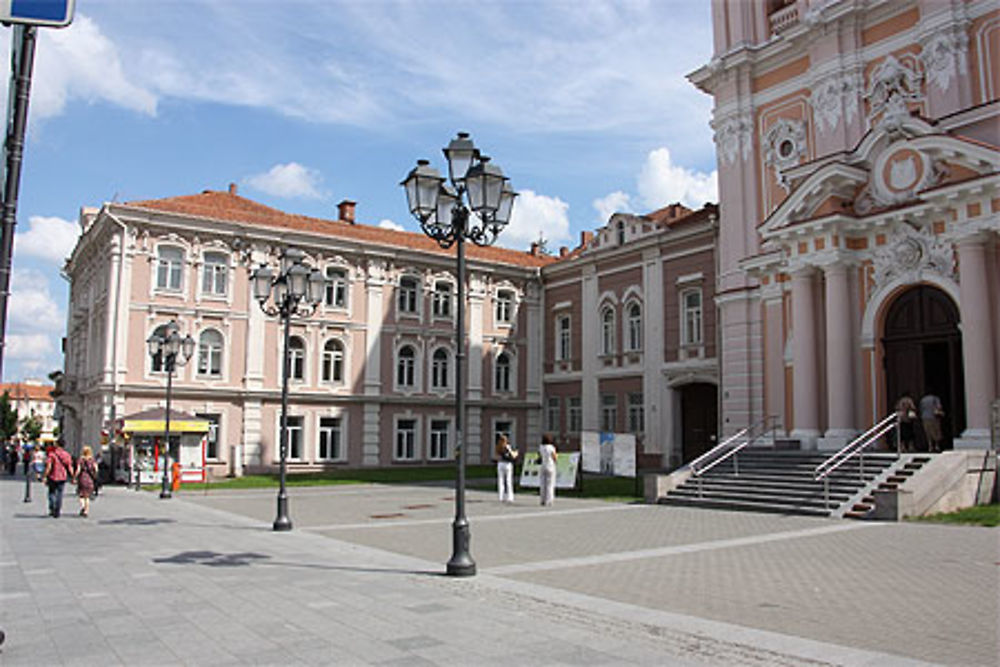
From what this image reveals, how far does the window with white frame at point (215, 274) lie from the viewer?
35.6 m

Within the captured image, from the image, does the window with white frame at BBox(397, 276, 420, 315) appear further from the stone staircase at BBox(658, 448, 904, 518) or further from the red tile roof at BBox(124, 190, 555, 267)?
the stone staircase at BBox(658, 448, 904, 518)

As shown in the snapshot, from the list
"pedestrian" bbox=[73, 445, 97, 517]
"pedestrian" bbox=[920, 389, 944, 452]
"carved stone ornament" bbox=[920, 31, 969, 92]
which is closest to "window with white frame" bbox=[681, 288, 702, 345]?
"carved stone ornament" bbox=[920, 31, 969, 92]

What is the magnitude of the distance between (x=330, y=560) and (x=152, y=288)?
26288mm

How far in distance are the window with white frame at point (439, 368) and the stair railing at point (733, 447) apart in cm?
1872

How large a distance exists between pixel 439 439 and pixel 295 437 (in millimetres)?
7570

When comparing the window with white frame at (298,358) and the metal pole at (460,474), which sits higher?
the window with white frame at (298,358)

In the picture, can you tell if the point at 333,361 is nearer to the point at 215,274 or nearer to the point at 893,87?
the point at 215,274

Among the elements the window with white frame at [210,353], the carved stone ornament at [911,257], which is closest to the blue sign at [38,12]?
the carved stone ornament at [911,257]

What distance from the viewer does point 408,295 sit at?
40875 millimetres

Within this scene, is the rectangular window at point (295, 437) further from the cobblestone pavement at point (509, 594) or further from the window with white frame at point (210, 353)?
the cobblestone pavement at point (509, 594)

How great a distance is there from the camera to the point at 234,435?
35438 mm

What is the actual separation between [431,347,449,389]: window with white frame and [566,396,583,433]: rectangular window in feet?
21.1

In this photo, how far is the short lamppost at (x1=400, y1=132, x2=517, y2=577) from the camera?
36.0 feet

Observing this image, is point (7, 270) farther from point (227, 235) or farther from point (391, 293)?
point (391, 293)
